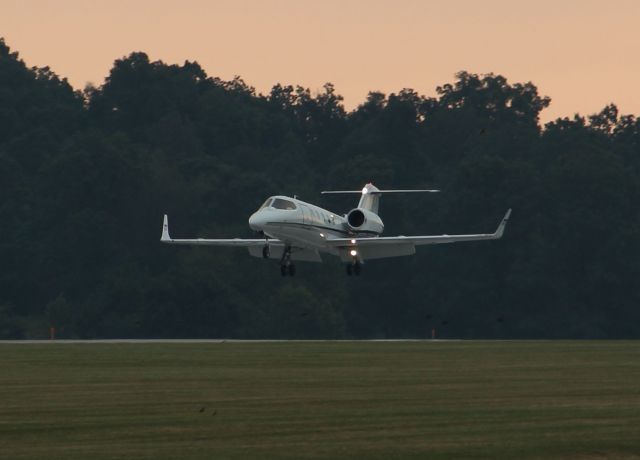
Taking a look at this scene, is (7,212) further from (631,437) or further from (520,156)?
(631,437)

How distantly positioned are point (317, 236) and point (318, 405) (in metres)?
31.2

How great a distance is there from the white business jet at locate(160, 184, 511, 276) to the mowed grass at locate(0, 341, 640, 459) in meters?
8.84

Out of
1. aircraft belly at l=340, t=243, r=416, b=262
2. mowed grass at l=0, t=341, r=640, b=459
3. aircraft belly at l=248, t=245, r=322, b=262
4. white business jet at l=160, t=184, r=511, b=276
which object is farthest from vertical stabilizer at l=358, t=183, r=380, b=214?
mowed grass at l=0, t=341, r=640, b=459

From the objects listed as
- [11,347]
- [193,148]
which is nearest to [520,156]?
[193,148]

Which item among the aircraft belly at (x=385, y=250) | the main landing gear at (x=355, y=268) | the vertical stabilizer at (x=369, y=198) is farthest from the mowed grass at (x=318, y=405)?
the vertical stabilizer at (x=369, y=198)

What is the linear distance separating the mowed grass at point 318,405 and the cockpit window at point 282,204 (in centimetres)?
959

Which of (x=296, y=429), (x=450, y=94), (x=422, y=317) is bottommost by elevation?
(x=422, y=317)

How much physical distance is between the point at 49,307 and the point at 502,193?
42580mm

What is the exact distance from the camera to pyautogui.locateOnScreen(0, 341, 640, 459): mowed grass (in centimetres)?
2892

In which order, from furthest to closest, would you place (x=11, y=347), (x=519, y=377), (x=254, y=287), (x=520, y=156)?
(x=520, y=156), (x=254, y=287), (x=11, y=347), (x=519, y=377)

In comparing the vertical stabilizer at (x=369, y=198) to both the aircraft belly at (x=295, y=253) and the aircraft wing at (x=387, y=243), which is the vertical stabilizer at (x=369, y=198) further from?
the aircraft belly at (x=295, y=253)

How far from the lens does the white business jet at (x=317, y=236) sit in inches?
2532

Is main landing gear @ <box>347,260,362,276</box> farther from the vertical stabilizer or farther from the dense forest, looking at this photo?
the dense forest

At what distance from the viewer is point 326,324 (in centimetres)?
11838
